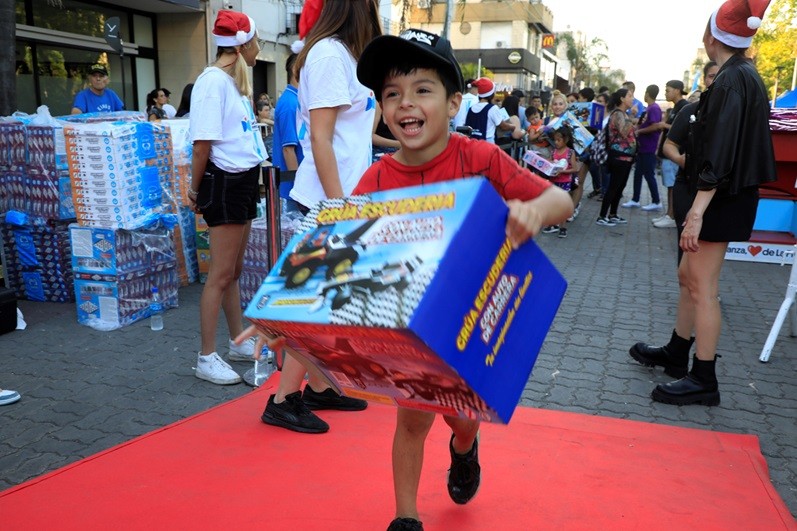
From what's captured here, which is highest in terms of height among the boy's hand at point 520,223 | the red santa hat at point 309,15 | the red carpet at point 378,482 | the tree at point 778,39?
the tree at point 778,39

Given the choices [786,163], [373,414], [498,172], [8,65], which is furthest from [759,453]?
[8,65]

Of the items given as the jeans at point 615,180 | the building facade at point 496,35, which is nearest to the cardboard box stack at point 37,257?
the jeans at point 615,180

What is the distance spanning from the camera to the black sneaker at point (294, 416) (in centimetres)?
317

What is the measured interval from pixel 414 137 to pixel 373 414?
187 cm

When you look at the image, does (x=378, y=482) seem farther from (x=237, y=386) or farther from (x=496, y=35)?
(x=496, y=35)

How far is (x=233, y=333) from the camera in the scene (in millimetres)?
4293

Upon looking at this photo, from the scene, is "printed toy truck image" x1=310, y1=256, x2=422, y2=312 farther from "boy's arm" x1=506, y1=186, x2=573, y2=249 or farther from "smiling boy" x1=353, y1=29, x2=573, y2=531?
"smiling boy" x1=353, y1=29, x2=573, y2=531

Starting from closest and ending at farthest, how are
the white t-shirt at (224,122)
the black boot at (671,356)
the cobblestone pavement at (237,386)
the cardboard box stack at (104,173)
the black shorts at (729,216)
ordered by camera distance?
the cobblestone pavement at (237,386)
the black shorts at (729,216)
the white t-shirt at (224,122)
the black boot at (671,356)
the cardboard box stack at (104,173)

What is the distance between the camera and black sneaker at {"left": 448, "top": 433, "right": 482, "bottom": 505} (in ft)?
7.93

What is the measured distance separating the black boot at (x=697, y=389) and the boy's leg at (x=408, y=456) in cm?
222

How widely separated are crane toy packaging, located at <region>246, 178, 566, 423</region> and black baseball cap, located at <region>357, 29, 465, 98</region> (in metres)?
0.51

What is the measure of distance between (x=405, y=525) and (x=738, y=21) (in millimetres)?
3064

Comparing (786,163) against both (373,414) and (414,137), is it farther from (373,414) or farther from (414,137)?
(414,137)

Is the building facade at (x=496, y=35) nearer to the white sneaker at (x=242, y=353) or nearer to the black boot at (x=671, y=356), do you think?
the black boot at (x=671, y=356)
